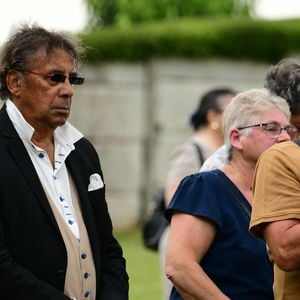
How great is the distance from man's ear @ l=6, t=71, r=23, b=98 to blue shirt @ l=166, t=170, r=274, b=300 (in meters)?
0.82

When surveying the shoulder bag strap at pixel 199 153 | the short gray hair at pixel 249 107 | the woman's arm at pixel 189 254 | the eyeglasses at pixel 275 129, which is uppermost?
the short gray hair at pixel 249 107

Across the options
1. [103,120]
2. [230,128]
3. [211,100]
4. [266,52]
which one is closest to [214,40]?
[266,52]

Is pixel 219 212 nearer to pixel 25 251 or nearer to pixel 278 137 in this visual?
pixel 278 137

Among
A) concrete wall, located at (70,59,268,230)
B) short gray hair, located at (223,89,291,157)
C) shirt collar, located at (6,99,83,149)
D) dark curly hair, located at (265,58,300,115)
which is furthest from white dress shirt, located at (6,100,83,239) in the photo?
concrete wall, located at (70,59,268,230)

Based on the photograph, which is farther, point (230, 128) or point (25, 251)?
point (230, 128)

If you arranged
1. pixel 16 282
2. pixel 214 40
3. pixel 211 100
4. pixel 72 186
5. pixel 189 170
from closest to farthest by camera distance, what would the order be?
pixel 16 282 < pixel 72 186 < pixel 189 170 < pixel 211 100 < pixel 214 40

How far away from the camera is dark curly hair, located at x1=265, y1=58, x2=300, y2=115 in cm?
490

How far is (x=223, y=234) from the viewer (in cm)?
484

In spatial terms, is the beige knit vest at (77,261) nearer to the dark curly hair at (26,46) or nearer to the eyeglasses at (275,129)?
the dark curly hair at (26,46)

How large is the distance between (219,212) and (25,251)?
86 centimetres

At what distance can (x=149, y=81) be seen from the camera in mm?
15641

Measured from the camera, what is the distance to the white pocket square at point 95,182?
4.87 meters

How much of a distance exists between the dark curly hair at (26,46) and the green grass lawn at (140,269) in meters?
6.09

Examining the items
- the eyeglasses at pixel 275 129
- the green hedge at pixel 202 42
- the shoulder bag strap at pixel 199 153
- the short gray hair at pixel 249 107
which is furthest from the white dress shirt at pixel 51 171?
the green hedge at pixel 202 42
